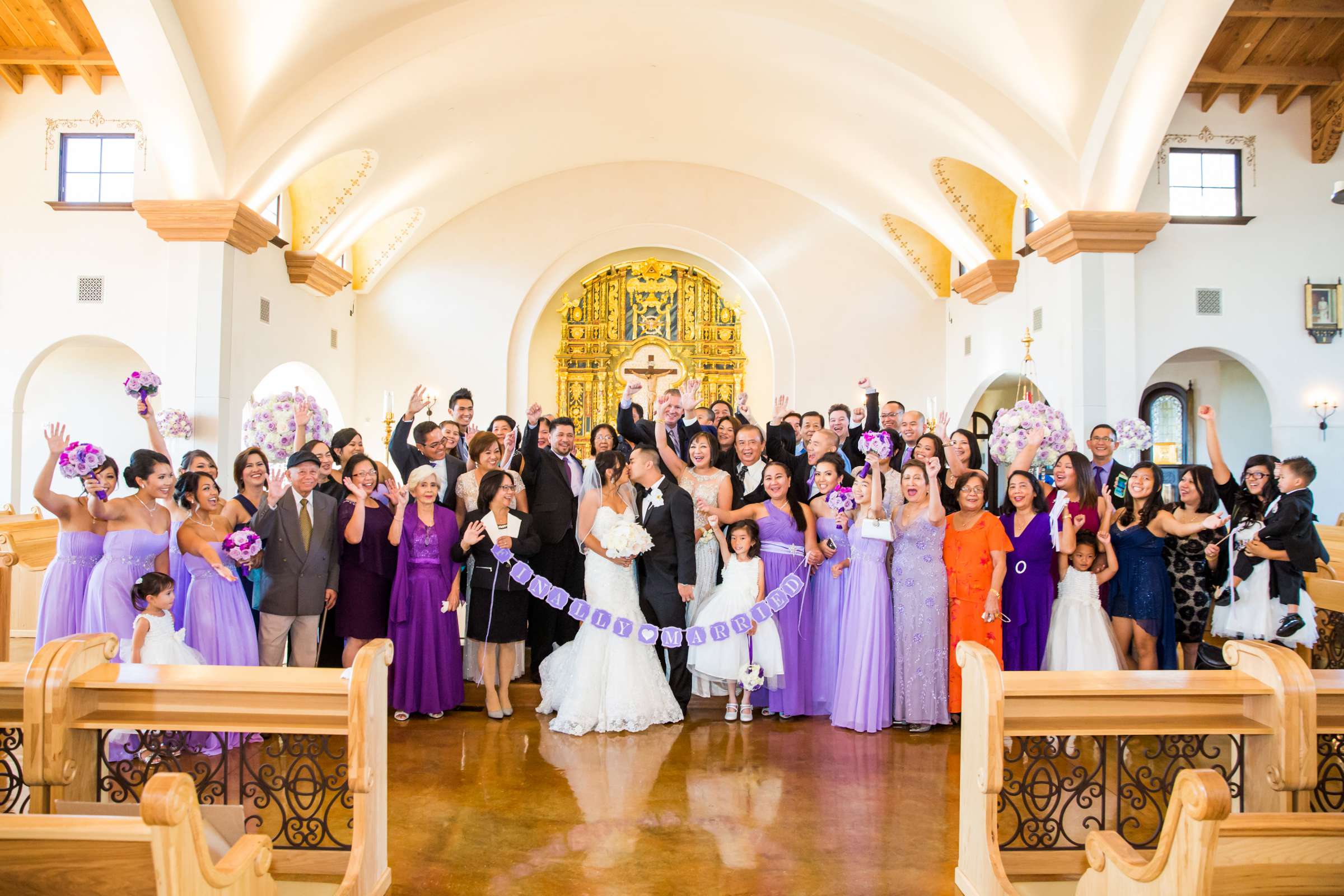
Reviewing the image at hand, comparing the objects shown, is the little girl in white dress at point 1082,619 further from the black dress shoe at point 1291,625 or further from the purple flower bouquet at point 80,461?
the purple flower bouquet at point 80,461

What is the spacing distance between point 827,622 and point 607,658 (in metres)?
1.47

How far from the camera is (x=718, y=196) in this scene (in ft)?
50.8

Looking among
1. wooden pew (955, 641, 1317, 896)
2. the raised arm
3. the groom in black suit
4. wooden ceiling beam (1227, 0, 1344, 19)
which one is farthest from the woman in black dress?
wooden ceiling beam (1227, 0, 1344, 19)

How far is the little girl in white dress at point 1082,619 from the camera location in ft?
18.9

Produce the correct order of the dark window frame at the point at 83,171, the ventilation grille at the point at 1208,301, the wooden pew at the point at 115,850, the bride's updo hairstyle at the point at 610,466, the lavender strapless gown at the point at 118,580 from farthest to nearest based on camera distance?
the dark window frame at the point at 83,171 → the ventilation grille at the point at 1208,301 → the bride's updo hairstyle at the point at 610,466 → the lavender strapless gown at the point at 118,580 → the wooden pew at the point at 115,850

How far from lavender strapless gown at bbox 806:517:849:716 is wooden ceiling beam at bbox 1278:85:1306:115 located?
29.0ft

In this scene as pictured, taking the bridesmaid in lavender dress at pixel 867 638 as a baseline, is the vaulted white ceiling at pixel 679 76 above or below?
above

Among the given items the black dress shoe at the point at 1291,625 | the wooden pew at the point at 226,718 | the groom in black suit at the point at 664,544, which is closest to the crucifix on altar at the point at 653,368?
the groom in black suit at the point at 664,544

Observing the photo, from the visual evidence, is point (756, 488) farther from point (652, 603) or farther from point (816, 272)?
point (816, 272)

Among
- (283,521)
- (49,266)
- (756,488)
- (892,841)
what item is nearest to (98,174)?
(49,266)

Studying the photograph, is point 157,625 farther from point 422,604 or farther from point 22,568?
point 22,568

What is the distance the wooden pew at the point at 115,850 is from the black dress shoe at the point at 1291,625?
623 cm

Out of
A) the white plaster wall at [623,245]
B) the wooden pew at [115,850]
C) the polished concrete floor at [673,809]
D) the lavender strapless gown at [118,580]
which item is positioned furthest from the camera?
the white plaster wall at [623,245]

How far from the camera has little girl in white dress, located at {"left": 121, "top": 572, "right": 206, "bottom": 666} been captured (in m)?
5.00
